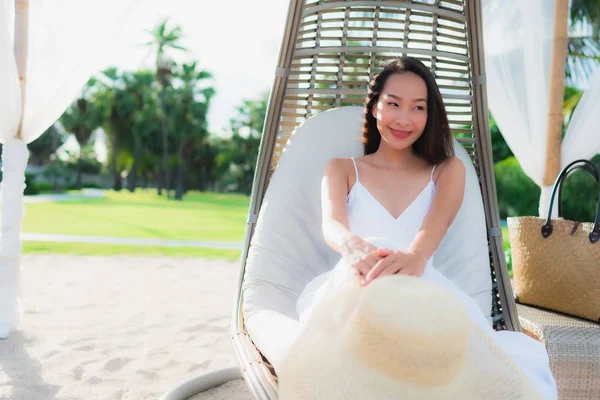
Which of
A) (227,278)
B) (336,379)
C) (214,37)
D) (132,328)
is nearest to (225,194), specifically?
(214,37)

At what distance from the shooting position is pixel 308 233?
2023mm

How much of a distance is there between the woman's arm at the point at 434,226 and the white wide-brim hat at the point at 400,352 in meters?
0.10

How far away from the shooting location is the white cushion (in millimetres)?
1880

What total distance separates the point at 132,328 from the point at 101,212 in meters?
14.2

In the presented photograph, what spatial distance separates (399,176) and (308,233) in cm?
36

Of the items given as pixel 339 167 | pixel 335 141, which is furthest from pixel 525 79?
pixel 339 167

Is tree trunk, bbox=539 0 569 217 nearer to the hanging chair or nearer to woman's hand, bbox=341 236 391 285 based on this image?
the hanging chair

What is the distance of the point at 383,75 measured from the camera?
5.97 feet

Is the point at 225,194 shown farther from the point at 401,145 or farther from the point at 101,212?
the point at 401,145

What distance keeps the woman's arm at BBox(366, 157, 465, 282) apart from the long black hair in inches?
1.9

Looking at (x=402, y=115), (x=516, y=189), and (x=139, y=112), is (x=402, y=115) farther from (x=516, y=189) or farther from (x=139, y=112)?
(x=139, y=112)

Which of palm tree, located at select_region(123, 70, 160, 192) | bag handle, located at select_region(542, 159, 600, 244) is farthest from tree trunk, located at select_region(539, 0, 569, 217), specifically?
palm tree, located at select_region(123, 70, 160, 192)

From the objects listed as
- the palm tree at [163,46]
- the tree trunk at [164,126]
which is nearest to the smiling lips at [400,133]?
the tree trunk at [164,126]

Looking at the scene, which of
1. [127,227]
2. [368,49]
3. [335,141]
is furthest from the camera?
[127,227]
